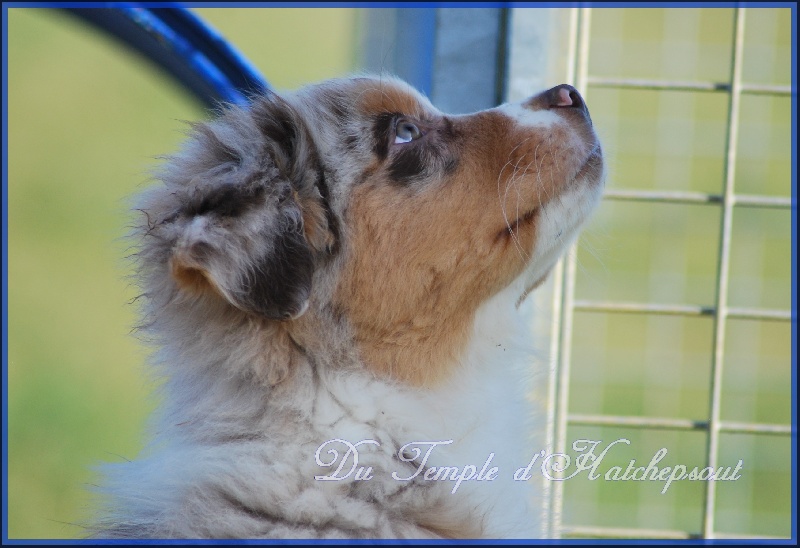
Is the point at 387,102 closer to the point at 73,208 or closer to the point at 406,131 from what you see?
the point at 406,131

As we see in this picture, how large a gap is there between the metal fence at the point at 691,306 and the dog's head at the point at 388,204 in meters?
0.98

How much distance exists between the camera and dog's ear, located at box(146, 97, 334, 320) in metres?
2.44

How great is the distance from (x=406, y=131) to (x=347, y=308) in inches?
24.9

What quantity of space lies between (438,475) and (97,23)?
2823 millimetres

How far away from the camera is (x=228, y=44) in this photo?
13.7 feet

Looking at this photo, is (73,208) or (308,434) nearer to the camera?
(308,434)

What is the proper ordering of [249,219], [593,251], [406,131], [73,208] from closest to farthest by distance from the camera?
1. [249,219]
2. [406,131]
3. [593,251]
4. [73,208]

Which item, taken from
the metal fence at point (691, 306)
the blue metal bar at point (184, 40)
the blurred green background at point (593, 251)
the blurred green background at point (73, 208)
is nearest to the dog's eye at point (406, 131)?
the blurred green background at point (593, 251)

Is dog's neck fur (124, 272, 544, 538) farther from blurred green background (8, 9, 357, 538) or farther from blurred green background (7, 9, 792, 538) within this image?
blurred green background (8, 9, 357, 538)

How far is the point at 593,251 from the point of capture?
3451 mm

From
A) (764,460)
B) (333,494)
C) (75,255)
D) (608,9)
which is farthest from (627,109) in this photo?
(75,255)

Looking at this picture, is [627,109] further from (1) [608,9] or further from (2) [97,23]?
(2) [97,23]

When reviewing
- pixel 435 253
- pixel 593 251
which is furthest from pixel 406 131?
pixel 593 251

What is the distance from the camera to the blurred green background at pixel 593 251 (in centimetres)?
460
